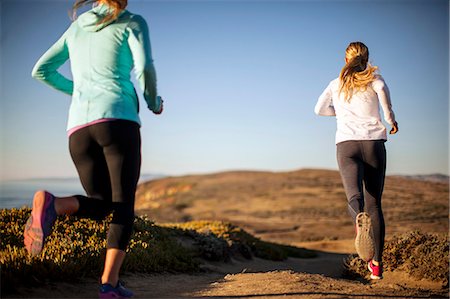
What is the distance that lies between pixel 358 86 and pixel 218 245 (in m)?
6.62

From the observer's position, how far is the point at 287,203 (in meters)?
34.3

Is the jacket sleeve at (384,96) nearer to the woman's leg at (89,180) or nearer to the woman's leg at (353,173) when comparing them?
the woman's leg at (353,173)

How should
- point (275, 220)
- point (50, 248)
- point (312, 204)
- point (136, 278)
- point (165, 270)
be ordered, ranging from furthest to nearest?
1. point (312, 204)
2. point (275, 220)
3. point (165, 270)
4. point (136, 278)
5. point (50, 248)

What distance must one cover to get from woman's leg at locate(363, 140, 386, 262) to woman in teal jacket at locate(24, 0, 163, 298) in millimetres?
2387

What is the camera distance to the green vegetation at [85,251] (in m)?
4.95

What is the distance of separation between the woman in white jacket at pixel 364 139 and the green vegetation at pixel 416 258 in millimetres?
2875

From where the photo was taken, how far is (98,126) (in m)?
3.70

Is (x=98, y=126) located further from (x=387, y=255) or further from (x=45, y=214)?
(x=387, y=255)

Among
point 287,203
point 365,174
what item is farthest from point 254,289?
point 287,203

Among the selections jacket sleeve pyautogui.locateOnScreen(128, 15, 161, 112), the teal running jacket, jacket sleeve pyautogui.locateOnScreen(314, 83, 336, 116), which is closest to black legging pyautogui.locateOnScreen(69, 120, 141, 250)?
the teal running jacket

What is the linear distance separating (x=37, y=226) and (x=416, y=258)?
6390 millimetres

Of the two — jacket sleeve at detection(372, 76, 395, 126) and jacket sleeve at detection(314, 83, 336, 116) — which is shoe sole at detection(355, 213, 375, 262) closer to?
jacket sleeve at detection(372, 76, 395, 126)

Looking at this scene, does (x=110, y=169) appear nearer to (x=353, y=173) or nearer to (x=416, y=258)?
(x=353, y=173)

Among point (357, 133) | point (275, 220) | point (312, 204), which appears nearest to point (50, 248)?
point (357, 133)
